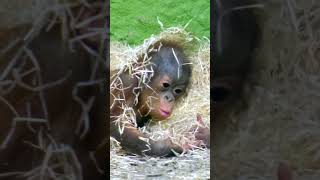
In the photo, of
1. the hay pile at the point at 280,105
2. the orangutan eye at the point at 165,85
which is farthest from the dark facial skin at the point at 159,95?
the hay pile at the point at 280,105

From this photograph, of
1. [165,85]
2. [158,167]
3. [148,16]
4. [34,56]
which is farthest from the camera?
[165,85]

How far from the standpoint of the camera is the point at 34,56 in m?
2.87

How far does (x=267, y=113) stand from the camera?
294 cm

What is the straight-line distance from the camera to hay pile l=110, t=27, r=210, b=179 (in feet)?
15.1

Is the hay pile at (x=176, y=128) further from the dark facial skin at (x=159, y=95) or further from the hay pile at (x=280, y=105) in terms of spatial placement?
the hay pile at (x=280, y=105)

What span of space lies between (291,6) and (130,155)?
83.1 inches

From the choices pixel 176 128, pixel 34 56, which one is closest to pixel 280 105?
pixel 34 56

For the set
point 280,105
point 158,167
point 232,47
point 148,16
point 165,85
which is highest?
point 148,16

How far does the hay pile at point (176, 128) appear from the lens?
461 centimetres

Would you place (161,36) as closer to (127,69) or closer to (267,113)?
(127,69)

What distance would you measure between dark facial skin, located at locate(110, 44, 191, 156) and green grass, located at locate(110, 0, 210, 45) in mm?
181

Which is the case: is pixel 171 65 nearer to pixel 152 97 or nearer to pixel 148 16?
pixel 152 97

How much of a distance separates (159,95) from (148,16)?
0.51 m

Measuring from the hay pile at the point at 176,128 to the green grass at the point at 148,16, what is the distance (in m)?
0.06
